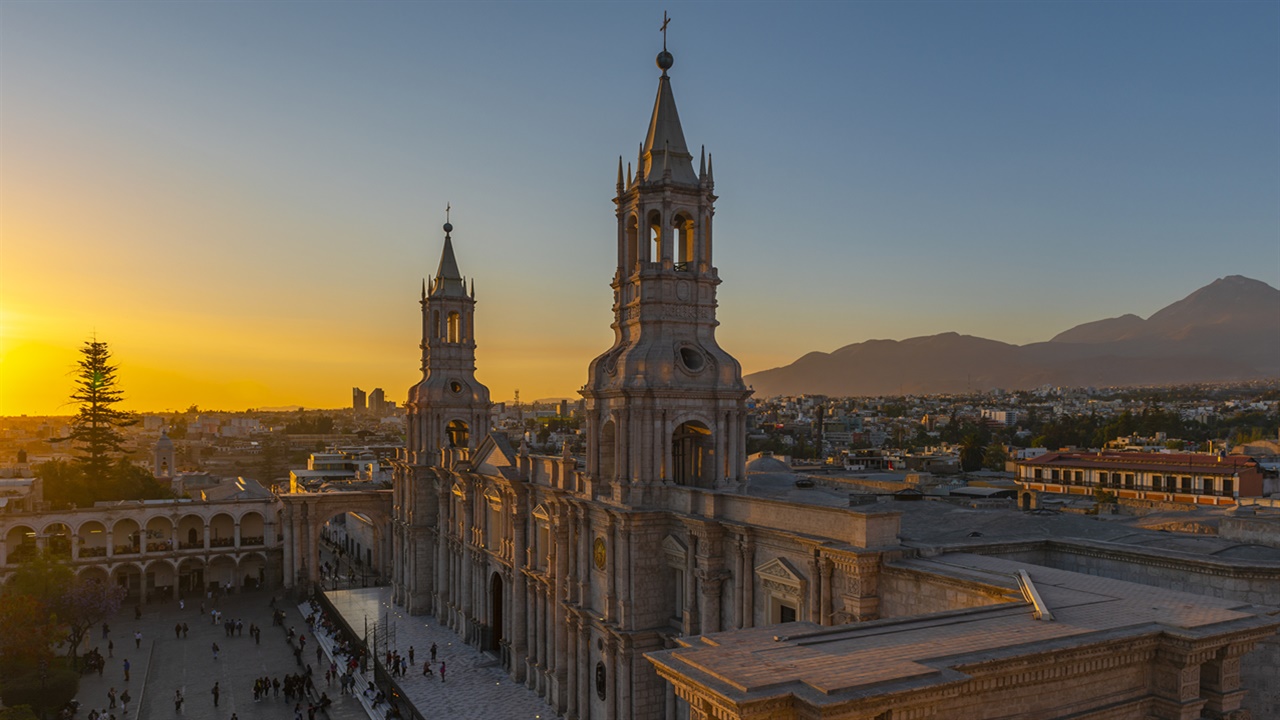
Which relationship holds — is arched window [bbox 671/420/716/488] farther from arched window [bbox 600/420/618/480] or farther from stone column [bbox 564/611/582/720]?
stone column [bbox 564/611/582/720]

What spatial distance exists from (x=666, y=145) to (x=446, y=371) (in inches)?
935

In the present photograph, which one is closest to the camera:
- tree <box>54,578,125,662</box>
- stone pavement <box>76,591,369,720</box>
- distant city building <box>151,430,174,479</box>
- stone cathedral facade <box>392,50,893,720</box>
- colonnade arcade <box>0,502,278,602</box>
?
stone cathedral facade <box>392,50,893,720</box>

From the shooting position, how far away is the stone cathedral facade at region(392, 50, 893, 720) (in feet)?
67.2

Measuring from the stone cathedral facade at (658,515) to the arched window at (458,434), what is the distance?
45.3 ft

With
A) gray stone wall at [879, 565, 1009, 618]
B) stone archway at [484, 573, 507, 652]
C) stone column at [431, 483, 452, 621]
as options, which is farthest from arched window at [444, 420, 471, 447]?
gray stone wall at [879, 565, 1009, 618]

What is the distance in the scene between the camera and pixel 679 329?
26047mm

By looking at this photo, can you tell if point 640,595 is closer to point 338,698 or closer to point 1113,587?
→ point 1113,587

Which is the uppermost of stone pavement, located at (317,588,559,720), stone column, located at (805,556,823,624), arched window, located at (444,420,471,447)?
arched window, located at (444,420,471,447)

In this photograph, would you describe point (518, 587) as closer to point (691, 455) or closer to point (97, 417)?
point (691, 455)

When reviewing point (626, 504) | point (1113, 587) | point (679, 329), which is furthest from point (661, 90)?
point (1113, 587)

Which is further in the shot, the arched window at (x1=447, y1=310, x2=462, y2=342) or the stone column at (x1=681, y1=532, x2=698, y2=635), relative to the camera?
the arched window at (x1=447, y1=310, x2=462, y2=342)

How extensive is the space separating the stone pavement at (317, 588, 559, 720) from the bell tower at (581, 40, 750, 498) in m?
10.8

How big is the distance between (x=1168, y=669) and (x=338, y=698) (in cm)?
3136

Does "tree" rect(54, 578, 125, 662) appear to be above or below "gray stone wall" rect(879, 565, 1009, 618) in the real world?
below
